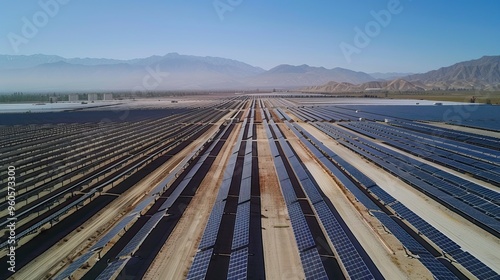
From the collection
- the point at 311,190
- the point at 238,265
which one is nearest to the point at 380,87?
the point at 311,190

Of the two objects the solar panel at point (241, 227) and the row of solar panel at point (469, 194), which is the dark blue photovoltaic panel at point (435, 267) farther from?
the solar panel at point (241, 227)

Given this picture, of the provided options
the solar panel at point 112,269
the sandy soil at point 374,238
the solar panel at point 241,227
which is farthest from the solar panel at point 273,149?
the solar panel at point 112,269

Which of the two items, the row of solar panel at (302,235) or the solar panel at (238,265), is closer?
the solar panel at (238,265)

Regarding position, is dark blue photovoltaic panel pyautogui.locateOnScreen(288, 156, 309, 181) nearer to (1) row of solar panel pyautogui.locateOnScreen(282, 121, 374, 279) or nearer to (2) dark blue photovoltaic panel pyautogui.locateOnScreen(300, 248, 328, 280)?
(1) row of solar panel pyautogui.locateOnScreen(282, 121, 374, 279)

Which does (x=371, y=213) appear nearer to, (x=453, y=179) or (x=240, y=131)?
(x=453, y=179)

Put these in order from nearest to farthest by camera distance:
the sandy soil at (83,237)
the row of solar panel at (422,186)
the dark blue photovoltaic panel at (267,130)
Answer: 1. the sandy soil at (83,237)
2. the row of solar panel at (422,186)
3. the dark blue photovoltaic panel at (267,130)

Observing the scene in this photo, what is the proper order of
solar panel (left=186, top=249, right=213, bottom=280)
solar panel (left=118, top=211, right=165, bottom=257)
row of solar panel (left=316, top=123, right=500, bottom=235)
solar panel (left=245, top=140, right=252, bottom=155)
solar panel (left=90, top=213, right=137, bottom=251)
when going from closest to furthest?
solar panel (left=186, top=249, right=213, bottom=280)
solar panel (left=118, top=211, right=165, bottom=257)
solar panel (left=90, top=213, right=137, bottom=251)
row of solar panel (left=316, top=123, right=500, bottom=235)
solar panel (left=245, top=140, right=252, bottom=155)

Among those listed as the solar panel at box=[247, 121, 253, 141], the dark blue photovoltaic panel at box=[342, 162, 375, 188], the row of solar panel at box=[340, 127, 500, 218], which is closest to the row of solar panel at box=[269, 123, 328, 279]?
the dark blue photovoltaic panel at box=[342, 162, 375, 188]
